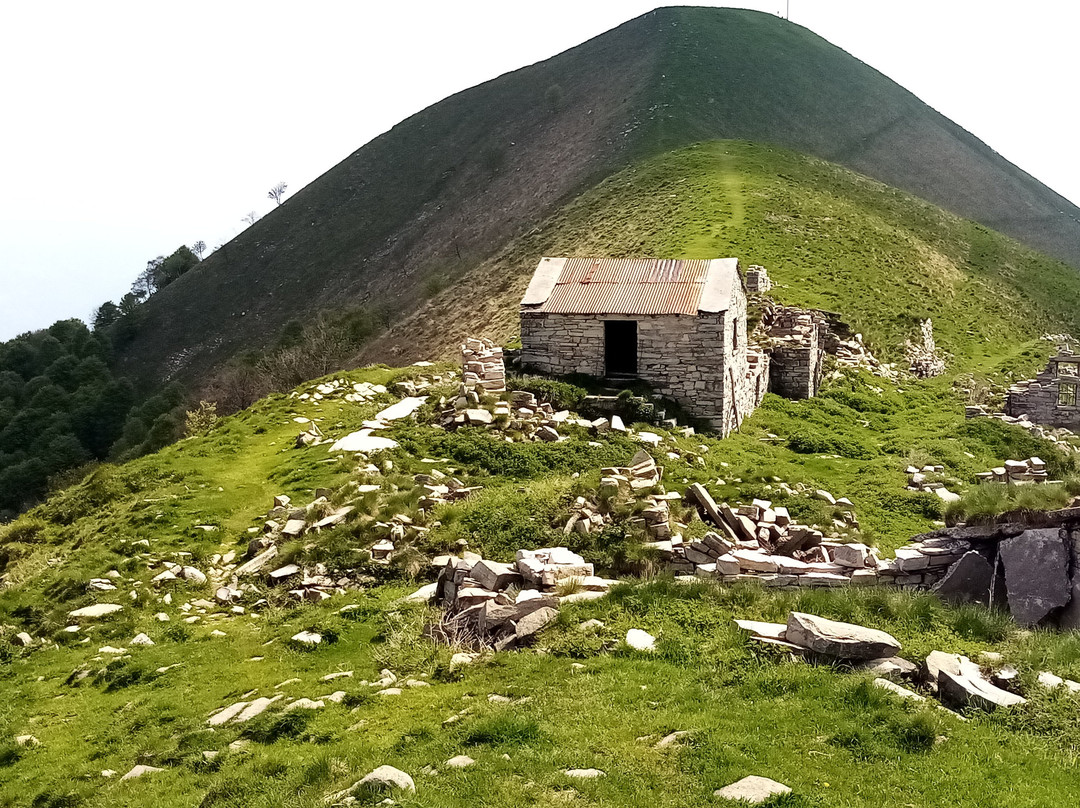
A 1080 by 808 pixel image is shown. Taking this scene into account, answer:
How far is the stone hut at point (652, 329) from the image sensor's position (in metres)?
21.1

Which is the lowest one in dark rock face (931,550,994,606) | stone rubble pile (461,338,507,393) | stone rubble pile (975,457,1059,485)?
stone rubble pile (975,457,1059,485)

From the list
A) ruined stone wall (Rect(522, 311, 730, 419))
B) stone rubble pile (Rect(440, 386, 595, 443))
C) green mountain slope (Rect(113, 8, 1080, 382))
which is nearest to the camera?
stone rubble pile (Rect(440, 386, 595, 443))

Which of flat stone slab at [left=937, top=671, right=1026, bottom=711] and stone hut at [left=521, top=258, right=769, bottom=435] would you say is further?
stone hut at [left=521, top=258, right=769, bottom=435]

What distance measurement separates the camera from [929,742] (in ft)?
23.3

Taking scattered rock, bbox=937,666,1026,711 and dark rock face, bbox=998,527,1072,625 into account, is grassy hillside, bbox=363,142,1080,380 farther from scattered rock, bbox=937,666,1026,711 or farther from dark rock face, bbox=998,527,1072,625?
scattered rock, bbox=937,666,1026,711

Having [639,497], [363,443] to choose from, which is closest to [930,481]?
[639,497]

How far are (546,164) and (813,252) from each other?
3965 cm

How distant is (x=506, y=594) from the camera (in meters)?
10.6

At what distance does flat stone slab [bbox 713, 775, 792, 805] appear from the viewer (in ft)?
20.6

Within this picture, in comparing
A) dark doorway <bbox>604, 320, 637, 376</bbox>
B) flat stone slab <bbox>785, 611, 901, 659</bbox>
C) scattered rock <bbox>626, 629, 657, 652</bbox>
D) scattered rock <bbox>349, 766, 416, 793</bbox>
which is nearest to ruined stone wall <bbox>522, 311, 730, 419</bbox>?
dark doorway <bbox>604, 320, 637, 376</bbox>

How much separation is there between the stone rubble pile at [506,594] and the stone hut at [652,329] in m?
10.2

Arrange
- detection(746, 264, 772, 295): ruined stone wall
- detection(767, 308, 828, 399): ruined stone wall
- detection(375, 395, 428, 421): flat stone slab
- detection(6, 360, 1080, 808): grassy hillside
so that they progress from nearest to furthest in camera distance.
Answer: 1. detection(6, 360, 1080, 808): grassy hillside
2. detection(375, 395, 428, 421): flat stone slab
3. detection(767, 308, 828, 399): ruined stone wall
4. detection(746, 264, 772, 295): ruined stone wall

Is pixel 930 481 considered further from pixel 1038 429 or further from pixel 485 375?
pixel 485 375

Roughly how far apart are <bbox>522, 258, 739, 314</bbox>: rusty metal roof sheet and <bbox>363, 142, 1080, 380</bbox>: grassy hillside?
13883mm
